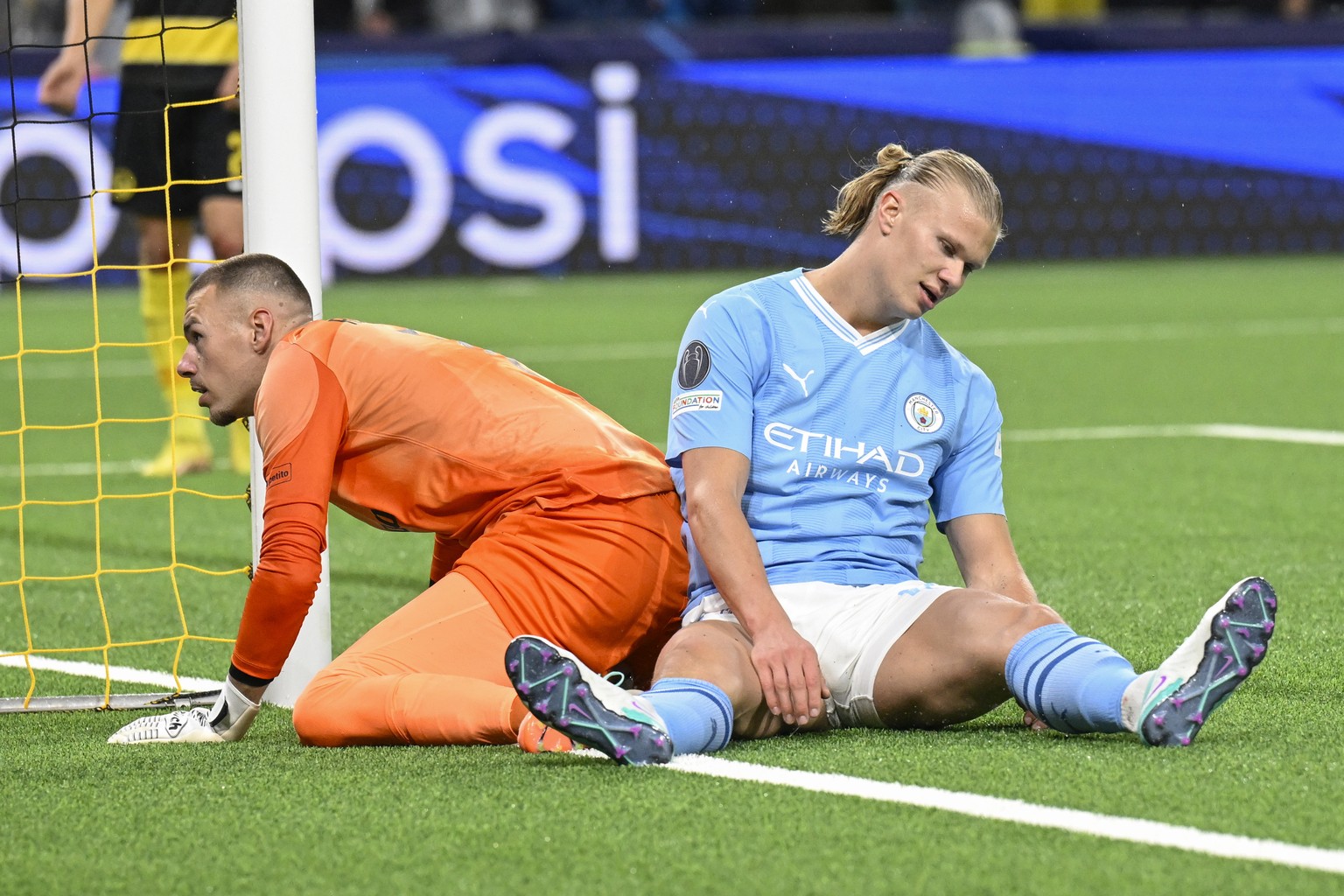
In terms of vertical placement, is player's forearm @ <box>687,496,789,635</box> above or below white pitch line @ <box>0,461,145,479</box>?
above

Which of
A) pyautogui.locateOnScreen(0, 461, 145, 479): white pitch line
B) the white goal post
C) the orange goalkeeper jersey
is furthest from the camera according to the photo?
pyautogui.locateOnScreen(0, 461, 145, 479): white pitch line

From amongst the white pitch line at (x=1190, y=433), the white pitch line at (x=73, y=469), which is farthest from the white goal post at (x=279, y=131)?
the white pitch line at (x=1190, y=433)

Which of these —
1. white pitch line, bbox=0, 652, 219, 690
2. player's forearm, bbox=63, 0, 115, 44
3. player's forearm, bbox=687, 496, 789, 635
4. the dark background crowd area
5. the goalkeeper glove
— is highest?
the dark background crowd area

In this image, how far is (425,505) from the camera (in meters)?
3.67

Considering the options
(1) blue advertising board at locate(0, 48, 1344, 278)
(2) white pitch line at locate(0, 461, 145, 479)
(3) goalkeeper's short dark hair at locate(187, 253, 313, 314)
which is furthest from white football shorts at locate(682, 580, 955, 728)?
(1) blue advertising board at locate(0, 48, 1344, 278)

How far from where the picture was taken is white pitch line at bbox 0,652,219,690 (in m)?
4.20

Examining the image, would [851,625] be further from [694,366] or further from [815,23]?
[815,23]

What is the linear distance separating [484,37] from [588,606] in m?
10.7

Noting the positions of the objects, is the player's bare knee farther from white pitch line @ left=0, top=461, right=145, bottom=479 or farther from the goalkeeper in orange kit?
white pitch line @ left=0, top=461, right=145, bottom=479

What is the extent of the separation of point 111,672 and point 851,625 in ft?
5.70

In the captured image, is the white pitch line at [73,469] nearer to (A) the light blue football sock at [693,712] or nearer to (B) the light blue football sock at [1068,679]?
(A) the light blue football sock at [693,712]

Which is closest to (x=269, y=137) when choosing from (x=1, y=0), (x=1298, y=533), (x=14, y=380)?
(x=1298, y=533)

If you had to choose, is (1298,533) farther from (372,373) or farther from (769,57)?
(769,57)

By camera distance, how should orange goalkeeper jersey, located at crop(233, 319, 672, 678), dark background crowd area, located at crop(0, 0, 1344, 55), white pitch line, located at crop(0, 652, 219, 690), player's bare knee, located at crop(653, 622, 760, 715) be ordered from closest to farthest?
player's bare knee, located at crop(653, 622, 760, 715) < orange goalkeeper jersey, located at crop(233, 319, 672, 678) < white pitch line, located at crop(0, 652, 219, 690) < dark background crowd area, located at crop(0, 0, 1344, 55)
